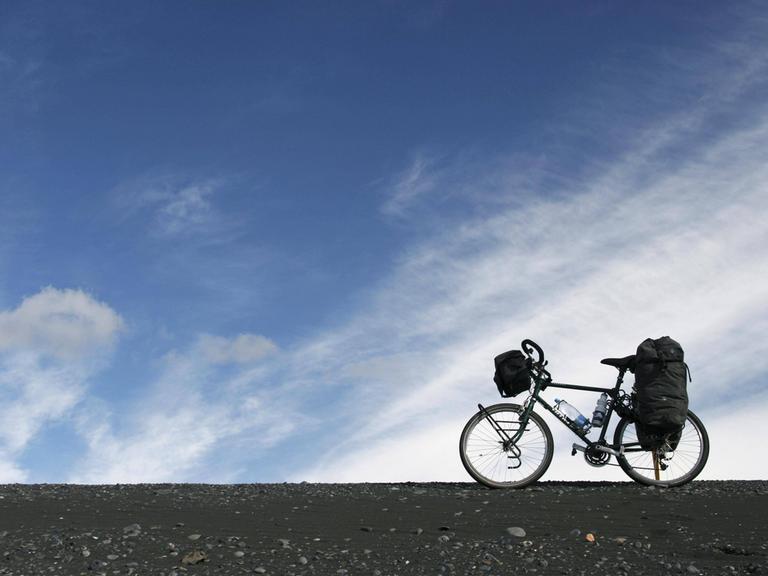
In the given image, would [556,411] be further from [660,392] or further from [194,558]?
[194,558]

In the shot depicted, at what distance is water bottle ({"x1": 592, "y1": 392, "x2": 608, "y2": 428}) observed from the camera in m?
11.4

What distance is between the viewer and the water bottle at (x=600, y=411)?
1138 cm

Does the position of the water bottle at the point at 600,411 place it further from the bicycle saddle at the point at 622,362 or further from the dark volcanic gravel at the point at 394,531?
the dark volcanic gravel at the point at 394,531

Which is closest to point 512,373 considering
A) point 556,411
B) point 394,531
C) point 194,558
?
point 556,411

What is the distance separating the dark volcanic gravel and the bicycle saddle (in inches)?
60.7

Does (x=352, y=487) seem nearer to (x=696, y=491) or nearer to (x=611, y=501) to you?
(x=611, y=501)

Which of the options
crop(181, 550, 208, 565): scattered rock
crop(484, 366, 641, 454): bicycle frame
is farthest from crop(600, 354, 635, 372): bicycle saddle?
crop(181, 550, 208, 565): scattered rock

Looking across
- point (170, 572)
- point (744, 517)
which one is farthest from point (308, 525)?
point (744, 517)

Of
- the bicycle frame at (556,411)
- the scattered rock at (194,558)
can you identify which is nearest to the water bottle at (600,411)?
the bicycle frame at (556,411)

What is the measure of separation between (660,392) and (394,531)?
4.22 metres

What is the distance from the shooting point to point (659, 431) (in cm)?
1118

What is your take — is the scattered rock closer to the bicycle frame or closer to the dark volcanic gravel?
the dark volcanic gravel

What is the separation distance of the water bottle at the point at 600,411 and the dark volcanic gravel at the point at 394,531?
2.69 ft

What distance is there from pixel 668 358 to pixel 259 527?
5.62 metres
